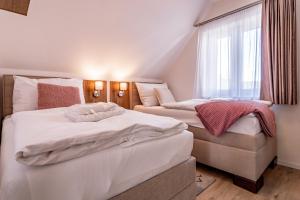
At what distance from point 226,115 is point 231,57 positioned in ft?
4.34

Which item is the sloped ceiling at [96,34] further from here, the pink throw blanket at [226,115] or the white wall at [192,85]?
the pink throw blanket at [226,115]

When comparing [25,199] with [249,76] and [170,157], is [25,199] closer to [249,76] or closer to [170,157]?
[170,157]

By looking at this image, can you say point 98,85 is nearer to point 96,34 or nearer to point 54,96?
point 96,34

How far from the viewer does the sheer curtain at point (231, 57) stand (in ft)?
7.91

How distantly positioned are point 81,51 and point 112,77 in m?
0.74

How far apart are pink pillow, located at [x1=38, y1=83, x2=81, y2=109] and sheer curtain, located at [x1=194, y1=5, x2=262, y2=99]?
6.86 ft

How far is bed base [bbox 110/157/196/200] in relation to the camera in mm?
923

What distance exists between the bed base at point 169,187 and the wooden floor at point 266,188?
38 cm

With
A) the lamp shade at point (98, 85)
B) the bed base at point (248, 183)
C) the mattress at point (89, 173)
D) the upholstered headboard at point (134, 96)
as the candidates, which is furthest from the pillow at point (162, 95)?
the mattress at point (89, 173)

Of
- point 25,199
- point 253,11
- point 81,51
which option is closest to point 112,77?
point 81,51

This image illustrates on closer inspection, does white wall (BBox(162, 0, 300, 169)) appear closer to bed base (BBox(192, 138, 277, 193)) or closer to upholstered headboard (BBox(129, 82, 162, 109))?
bed base (BBox(192, 138, 277, 193))

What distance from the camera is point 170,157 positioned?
1116 mm

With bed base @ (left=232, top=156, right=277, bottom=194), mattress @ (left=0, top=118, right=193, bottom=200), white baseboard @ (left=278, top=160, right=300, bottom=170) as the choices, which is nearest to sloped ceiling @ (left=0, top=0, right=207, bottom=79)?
mattress @ (left=0, top=118, right=193, bottom=200)

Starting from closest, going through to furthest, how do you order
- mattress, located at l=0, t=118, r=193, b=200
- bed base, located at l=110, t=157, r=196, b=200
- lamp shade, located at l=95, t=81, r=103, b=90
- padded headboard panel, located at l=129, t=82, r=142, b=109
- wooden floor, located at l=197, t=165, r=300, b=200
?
mattress, located at l=0, t=118, r=193, b=200
bed base, located at l=110, t=157, r=196, b=200
wooden floor, located at l=197, t=165, r=300, b=200
lamp shade, located at l=95, t=81, r=103, b=90
padded headboard panel, located at l=129, t=82, r=142, b=109
